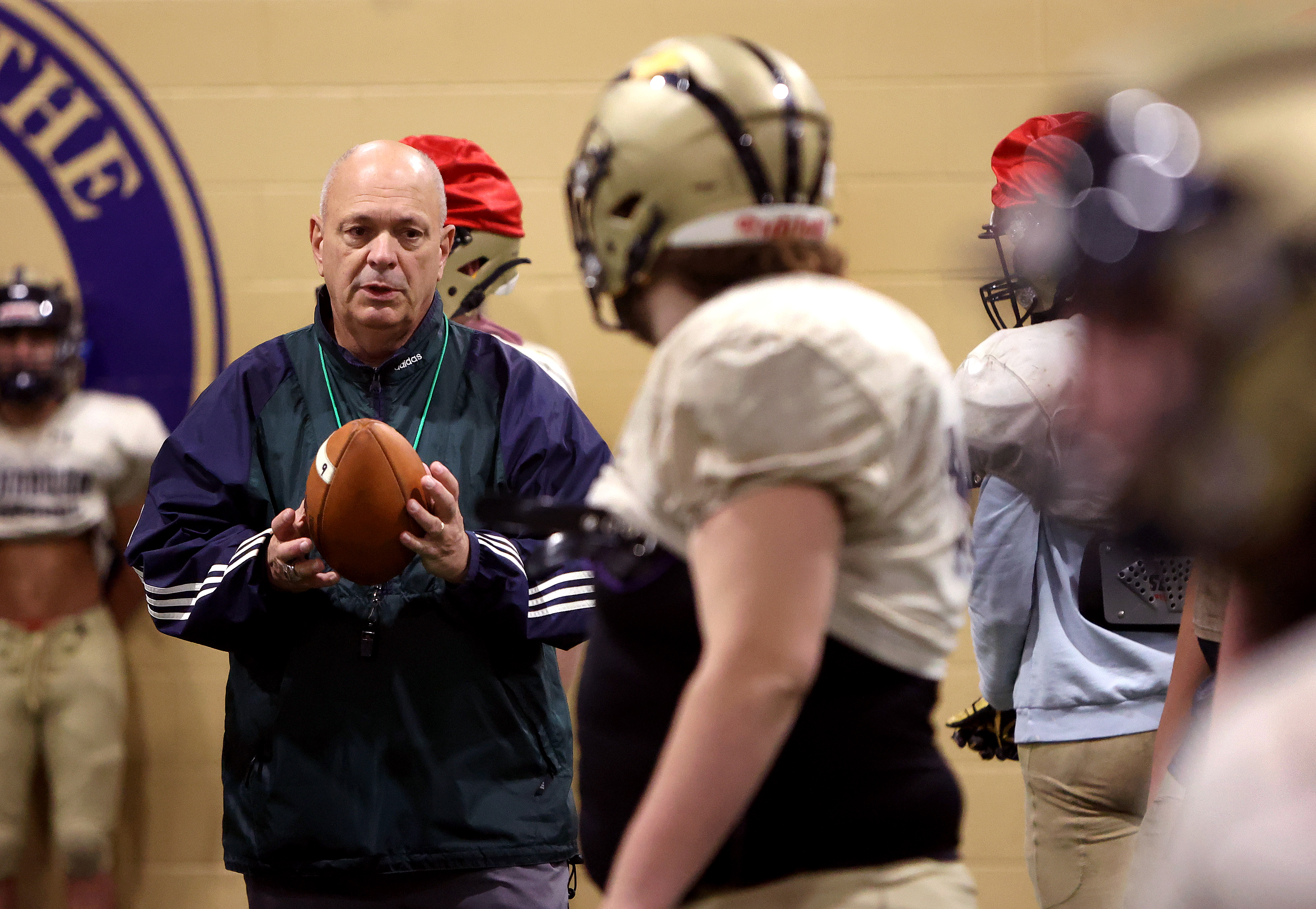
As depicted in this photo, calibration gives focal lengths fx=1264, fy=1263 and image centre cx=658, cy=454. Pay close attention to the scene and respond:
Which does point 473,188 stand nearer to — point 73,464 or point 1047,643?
point 73,464

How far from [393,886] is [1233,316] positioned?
4.87ft

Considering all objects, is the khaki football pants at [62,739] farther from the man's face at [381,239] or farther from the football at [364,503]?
the football at [364,503]

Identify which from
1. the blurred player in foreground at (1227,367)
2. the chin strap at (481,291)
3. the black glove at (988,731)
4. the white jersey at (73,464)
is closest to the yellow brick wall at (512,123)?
the white jersey at (73,464)

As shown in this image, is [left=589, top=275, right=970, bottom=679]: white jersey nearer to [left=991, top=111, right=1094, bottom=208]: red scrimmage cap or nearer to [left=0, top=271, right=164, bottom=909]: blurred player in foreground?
[left=991, top=111, right=1094, bottom=208]: red scrimmage cap

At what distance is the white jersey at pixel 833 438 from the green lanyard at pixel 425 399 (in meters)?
0.91

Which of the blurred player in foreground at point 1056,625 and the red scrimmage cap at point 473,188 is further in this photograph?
the red scrimmage cap at point 473,188

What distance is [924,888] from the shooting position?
902 mm

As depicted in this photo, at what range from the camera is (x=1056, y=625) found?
79.0 inches

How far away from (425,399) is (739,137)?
98cm

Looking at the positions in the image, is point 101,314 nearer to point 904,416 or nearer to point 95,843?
point 95,843

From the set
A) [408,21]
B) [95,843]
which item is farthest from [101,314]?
[95,843]

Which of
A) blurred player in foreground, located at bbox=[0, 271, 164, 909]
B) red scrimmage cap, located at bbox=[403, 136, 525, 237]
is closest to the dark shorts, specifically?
red scrimmage cap, located at bbox=[403, 136, 525, 237]

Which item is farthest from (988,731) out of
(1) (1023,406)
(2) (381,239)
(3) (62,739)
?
(3) (62,739)

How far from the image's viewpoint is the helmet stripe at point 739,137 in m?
0.98
